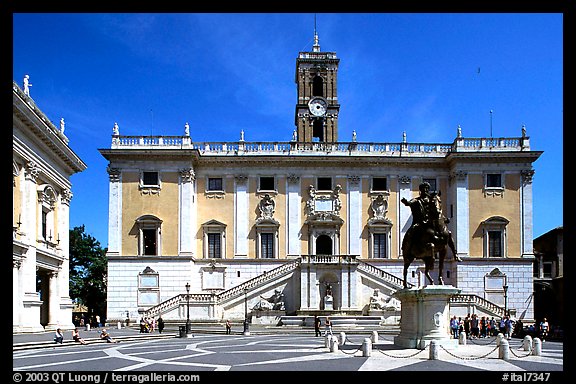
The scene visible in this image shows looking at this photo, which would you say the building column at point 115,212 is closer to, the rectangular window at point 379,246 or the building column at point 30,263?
the building column at point 30,263

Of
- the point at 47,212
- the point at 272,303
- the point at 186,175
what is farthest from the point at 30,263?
the point at 272,303

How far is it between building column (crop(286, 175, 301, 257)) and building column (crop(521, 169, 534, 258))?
18.9 meters

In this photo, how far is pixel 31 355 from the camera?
2402 cm

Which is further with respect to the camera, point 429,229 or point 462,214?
point 462,214

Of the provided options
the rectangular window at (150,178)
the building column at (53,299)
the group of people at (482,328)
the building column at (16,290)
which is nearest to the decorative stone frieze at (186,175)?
the rectangular window at (150,178)

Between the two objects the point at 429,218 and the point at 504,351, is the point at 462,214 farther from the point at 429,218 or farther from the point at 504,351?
the point at 504,351

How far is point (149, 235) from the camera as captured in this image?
5325 cm

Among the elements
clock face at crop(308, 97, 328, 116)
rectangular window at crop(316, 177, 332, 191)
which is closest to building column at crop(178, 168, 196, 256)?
rectangular window at crop(316, 177, 332, 191)

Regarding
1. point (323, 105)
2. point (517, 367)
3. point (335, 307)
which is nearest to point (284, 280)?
point (335, 307)

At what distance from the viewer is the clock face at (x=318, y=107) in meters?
59.8

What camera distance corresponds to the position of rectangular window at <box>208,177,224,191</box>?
55.1 metres

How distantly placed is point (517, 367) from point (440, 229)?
5888 millimetres

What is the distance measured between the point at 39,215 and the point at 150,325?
10501 millimetres

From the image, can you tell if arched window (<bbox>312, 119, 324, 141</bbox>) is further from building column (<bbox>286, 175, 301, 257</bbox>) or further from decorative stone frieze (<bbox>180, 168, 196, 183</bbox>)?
decorative stone frieze (<bbox>180, 168, 196, 183</bbox>)
